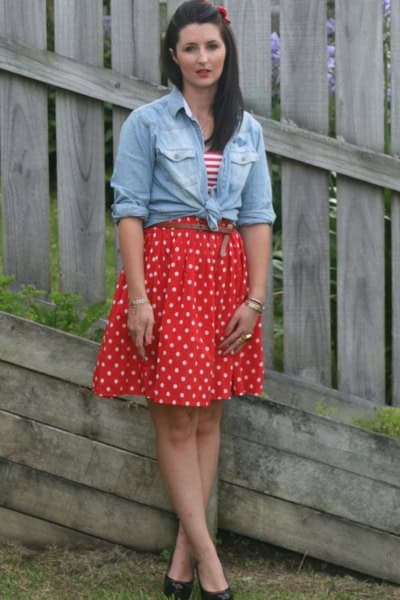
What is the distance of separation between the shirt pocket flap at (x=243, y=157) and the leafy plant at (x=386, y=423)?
3.91 feet

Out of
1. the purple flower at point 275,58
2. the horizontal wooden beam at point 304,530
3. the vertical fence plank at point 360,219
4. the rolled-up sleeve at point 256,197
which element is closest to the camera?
the rolled-up sleeve at point 256,197

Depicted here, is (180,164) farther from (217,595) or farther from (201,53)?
(217,595)

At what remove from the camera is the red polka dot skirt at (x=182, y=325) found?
370cm

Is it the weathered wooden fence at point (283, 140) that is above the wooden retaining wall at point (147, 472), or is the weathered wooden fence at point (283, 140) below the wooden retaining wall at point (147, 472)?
above

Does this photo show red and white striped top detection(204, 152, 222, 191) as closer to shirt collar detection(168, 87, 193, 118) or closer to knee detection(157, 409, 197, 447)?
shirt collar detection(168, 87, 193, 118)

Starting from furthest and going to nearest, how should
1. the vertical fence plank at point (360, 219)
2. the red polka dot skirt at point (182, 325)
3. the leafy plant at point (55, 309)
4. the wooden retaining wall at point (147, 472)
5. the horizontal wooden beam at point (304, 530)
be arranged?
the vertical fence plank at point (360, 219) → the leafy plant at point (55, 309) → the horizontal wooden beam at point (304, 530) → the wooden retaining wall at point (147, 472) → the red polka dot skirt at point (182, 325)

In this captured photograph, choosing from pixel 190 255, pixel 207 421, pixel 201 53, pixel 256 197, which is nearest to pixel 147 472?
pixel 207 421

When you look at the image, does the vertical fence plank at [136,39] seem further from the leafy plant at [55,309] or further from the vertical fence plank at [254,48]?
the leafy plant at [55,309]

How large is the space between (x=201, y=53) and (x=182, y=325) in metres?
0.84

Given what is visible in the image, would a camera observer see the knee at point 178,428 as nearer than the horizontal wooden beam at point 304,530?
Yes

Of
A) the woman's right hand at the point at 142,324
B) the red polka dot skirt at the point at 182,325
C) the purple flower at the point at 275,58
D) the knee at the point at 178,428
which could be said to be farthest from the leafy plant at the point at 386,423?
A: the purple flower at the point at 275,58

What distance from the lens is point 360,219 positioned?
15.0ft

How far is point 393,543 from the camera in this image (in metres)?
4.30

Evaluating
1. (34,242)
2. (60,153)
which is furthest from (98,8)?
(34,242)
